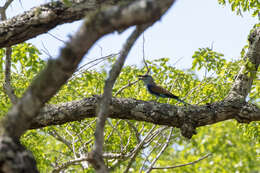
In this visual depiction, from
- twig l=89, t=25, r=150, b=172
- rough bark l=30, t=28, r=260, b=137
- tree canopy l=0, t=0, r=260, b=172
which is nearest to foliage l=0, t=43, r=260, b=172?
tree canopy l=0, t=0, r=260, b=172

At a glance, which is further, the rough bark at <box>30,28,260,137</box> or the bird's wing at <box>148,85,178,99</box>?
the bird's wing at <box>148,85,178,99</box>

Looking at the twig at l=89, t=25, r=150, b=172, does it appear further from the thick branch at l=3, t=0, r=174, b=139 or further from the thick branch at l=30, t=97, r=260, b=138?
the thick branch at l=30, t=97, r=260, b=138

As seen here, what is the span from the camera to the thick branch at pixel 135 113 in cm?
350

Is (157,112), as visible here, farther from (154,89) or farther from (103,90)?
(154,89)

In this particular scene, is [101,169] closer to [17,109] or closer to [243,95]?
[17,109]

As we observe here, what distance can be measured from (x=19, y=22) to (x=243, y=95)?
281 centimetres

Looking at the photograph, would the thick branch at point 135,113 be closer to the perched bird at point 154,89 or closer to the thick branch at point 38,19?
the thick branch at point 38,19

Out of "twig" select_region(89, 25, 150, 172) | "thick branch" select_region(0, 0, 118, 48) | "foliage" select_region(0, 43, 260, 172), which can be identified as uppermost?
"thick branch" select_region(0, 0, 118, 48)

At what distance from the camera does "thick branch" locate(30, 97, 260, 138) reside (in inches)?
138

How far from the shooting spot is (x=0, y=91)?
6.46 meters

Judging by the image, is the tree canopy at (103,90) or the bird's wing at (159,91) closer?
the tree canopy at (103,90)

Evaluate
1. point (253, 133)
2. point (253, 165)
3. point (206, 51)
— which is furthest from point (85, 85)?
point (253, 165)

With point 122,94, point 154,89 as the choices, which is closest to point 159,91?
point 154,89

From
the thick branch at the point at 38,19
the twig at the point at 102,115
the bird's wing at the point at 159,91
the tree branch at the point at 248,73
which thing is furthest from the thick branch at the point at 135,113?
the bird's wing at the point at 159,91
